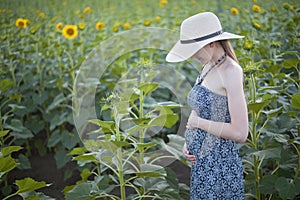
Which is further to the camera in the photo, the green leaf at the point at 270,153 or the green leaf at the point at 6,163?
the green leaf at the point at 270,153

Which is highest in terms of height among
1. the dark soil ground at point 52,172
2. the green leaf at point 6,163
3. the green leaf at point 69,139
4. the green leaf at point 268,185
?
the green leaf at point 6,163

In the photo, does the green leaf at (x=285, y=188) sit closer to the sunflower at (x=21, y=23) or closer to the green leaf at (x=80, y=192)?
the green leaf at (x=80, y=192)

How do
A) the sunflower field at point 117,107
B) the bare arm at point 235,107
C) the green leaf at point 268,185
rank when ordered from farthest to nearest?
the green leaf at point 268,185 < the sunflower field at point 117,107 < the bare arm at point 235,107

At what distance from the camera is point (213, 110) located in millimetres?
1633

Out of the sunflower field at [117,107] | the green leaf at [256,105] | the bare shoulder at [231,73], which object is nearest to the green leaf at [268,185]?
the sunflower field at [117,107]

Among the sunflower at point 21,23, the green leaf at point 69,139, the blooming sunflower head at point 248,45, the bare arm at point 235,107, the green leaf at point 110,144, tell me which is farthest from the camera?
the sunflower at point 21,23

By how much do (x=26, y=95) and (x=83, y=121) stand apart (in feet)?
2.38

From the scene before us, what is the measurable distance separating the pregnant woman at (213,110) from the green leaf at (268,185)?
1.09 ft

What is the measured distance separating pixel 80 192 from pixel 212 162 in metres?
0.51

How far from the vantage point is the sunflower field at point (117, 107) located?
189cm

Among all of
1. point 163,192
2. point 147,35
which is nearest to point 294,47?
point 147,35

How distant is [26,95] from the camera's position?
3.11 m

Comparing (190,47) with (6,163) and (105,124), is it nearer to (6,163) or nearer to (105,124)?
(105,124)

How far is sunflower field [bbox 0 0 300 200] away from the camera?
6.19 feet
